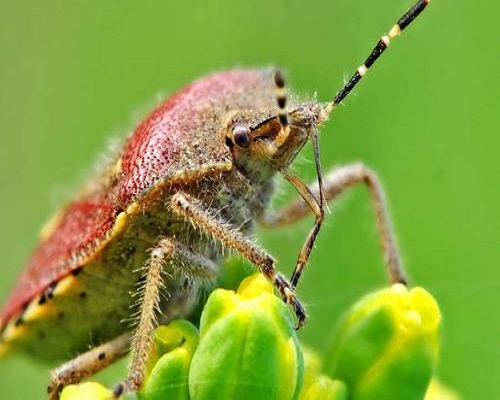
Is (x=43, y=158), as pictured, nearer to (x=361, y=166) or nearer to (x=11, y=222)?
(x=11, y=222)

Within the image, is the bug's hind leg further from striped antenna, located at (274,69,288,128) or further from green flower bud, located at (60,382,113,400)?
striped antenna, located at (274,69,288,128)

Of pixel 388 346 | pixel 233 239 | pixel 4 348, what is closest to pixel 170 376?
pixel 233 239

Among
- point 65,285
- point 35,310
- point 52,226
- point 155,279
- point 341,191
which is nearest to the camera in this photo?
point 155,279

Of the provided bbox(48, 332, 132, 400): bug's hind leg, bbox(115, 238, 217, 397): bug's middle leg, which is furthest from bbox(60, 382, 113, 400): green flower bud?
bbox(48, 332, 132, 400): bug's hind leg

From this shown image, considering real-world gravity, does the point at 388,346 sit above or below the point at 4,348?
below

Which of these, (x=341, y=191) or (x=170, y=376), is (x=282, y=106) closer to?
(x=341, y=191)

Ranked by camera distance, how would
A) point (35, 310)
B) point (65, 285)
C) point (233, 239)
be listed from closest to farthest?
point (233, 239)
point (65, 285)
point (35, 310)
